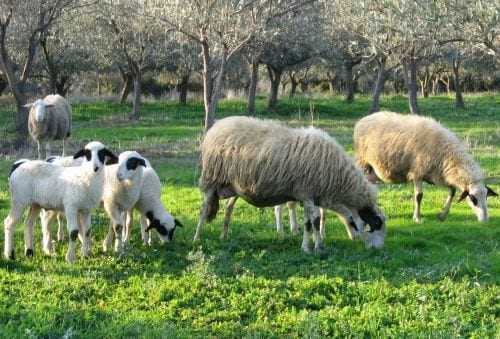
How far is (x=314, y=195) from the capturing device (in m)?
9.02

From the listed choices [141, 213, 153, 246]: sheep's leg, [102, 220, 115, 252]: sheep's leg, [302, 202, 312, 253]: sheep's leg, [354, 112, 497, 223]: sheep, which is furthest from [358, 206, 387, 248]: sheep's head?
[102, 220, 115, 252]: sheep's leg

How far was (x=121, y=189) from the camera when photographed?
8.82 meters

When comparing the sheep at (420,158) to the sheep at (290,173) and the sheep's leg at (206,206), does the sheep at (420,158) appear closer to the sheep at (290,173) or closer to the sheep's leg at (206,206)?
the sheep at (290,173)

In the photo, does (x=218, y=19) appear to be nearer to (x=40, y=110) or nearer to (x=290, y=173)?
(x=40, y=110)

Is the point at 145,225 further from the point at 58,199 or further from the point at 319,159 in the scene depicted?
the point at 319,159

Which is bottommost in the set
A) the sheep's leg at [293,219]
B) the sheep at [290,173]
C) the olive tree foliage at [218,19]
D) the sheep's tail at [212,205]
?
the sheep's leg at [293,219]

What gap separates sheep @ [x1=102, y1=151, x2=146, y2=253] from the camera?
8602 mm

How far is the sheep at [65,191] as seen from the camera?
8266 millimetres

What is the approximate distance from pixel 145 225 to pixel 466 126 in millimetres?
19920

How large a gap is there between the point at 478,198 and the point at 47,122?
11.2 meters

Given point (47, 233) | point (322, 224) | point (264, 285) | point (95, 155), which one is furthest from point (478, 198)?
point (47, 233)

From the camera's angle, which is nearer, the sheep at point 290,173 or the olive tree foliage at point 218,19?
the sheep at point 290,173

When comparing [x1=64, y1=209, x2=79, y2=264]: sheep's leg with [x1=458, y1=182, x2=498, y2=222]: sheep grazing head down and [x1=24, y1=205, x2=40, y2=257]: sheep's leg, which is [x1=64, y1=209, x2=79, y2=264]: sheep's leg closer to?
[x1=24, y1=205, x2=40, y2=257]: sheep's leg

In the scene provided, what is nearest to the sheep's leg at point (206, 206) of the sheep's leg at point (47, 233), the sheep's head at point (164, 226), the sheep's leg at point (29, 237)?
the sheep's head at point (164, 226)
